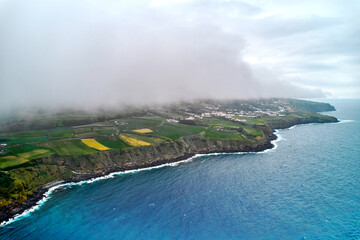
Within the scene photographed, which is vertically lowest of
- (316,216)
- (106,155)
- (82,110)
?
(316,216)

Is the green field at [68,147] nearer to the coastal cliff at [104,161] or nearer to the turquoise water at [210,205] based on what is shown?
the coastal cliff at [104,161]

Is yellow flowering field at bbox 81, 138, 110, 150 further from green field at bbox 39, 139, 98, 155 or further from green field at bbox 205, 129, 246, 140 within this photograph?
green field at bbox 205, 129, 246, 140

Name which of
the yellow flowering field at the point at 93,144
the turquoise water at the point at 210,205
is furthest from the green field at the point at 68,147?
the turquoise water at the point at 210,205

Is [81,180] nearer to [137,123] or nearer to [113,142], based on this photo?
[113,142]

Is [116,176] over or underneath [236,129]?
underneath

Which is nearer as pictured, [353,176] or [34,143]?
[353,176]

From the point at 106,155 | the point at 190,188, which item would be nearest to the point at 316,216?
the point at 190,188

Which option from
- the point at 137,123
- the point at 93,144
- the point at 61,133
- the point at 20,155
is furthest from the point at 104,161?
the point at 137,123

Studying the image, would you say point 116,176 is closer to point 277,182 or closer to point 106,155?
point 106,155
